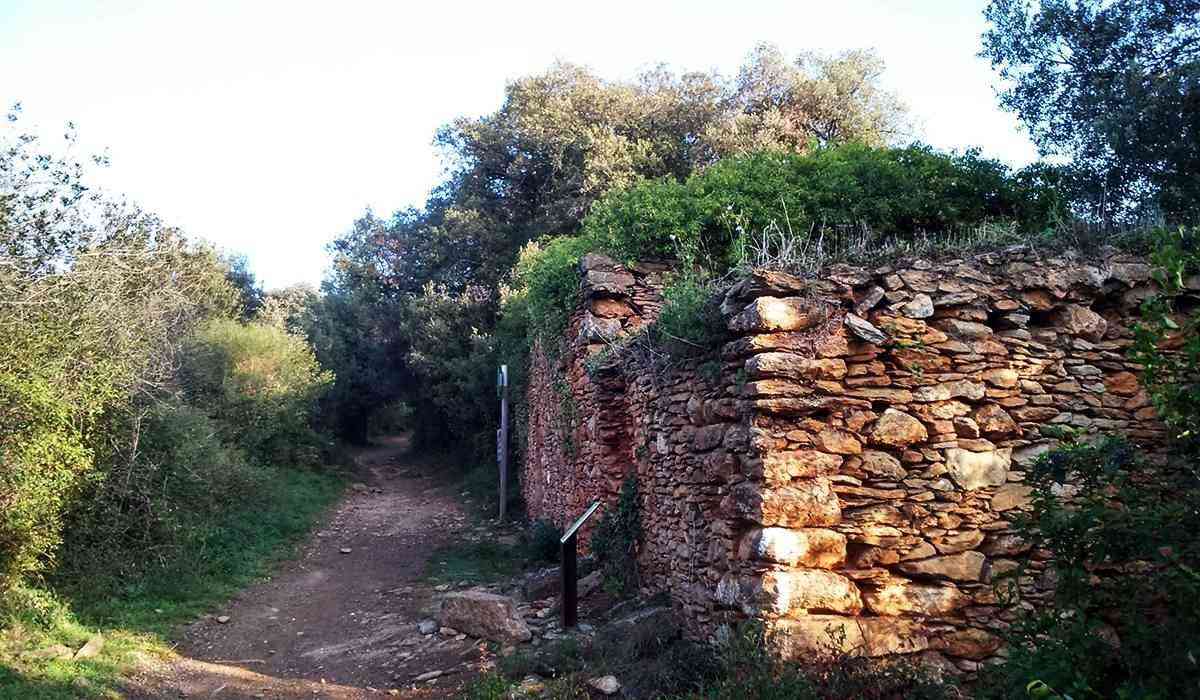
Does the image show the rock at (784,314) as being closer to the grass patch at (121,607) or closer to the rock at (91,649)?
the grass patch at (121,607)

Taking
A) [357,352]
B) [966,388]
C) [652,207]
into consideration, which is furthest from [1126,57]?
[357,352]

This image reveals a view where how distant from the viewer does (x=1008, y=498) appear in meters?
5.66

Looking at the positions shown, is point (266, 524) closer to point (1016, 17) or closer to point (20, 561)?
point (20, 561)

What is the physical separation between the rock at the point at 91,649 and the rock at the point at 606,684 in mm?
5057

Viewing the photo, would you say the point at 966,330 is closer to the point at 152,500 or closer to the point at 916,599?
the point at 916,599

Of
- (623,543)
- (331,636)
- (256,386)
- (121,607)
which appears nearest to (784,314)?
(623,543)

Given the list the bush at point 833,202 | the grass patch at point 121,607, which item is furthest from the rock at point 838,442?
the grass patch at point 121,607

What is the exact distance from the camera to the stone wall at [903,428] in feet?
18.1

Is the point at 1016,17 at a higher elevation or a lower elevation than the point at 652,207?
higher

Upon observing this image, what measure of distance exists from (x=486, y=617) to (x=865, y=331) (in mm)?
5030

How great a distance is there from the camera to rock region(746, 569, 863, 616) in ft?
Result: 17.9

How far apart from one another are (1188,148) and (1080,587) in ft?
27.1

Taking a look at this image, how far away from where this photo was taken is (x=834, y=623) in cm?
547

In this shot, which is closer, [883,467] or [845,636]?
[845,636]
